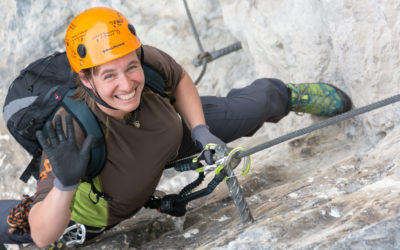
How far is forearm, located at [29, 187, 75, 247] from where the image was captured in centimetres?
212

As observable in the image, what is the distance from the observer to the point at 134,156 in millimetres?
2467

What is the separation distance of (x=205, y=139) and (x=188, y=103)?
0.38 metres

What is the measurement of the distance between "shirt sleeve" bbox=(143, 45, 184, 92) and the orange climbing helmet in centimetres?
35

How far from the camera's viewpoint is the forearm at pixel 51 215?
6.94 ft

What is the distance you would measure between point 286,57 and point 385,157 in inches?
59.5

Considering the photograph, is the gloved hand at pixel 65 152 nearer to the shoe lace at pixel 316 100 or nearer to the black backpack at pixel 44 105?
the black backpack at pixel 44 105

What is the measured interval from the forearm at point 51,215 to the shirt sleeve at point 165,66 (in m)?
0.91

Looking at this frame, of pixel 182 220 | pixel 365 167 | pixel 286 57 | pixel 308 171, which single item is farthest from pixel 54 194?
pixel 286 57

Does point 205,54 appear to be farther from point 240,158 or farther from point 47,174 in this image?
point 47,174

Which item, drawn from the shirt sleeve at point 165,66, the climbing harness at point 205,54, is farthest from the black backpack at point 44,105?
the climbing harness at point 205,54

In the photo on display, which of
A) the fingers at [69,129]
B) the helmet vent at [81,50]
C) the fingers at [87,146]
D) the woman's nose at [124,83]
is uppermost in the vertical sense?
the helmet vent at [81,50]

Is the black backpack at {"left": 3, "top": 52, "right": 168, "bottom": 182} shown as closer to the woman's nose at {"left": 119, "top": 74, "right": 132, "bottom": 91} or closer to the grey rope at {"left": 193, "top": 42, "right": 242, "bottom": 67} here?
Result: the woman's nose at {"left": 119, "top": 74, "right": 132, "bottom": 91}

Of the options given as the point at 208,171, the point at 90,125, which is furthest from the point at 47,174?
the point at 208,171

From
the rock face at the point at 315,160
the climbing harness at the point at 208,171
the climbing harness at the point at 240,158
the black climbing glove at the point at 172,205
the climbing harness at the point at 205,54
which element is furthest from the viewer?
the climbing harness at the point at 205,54
